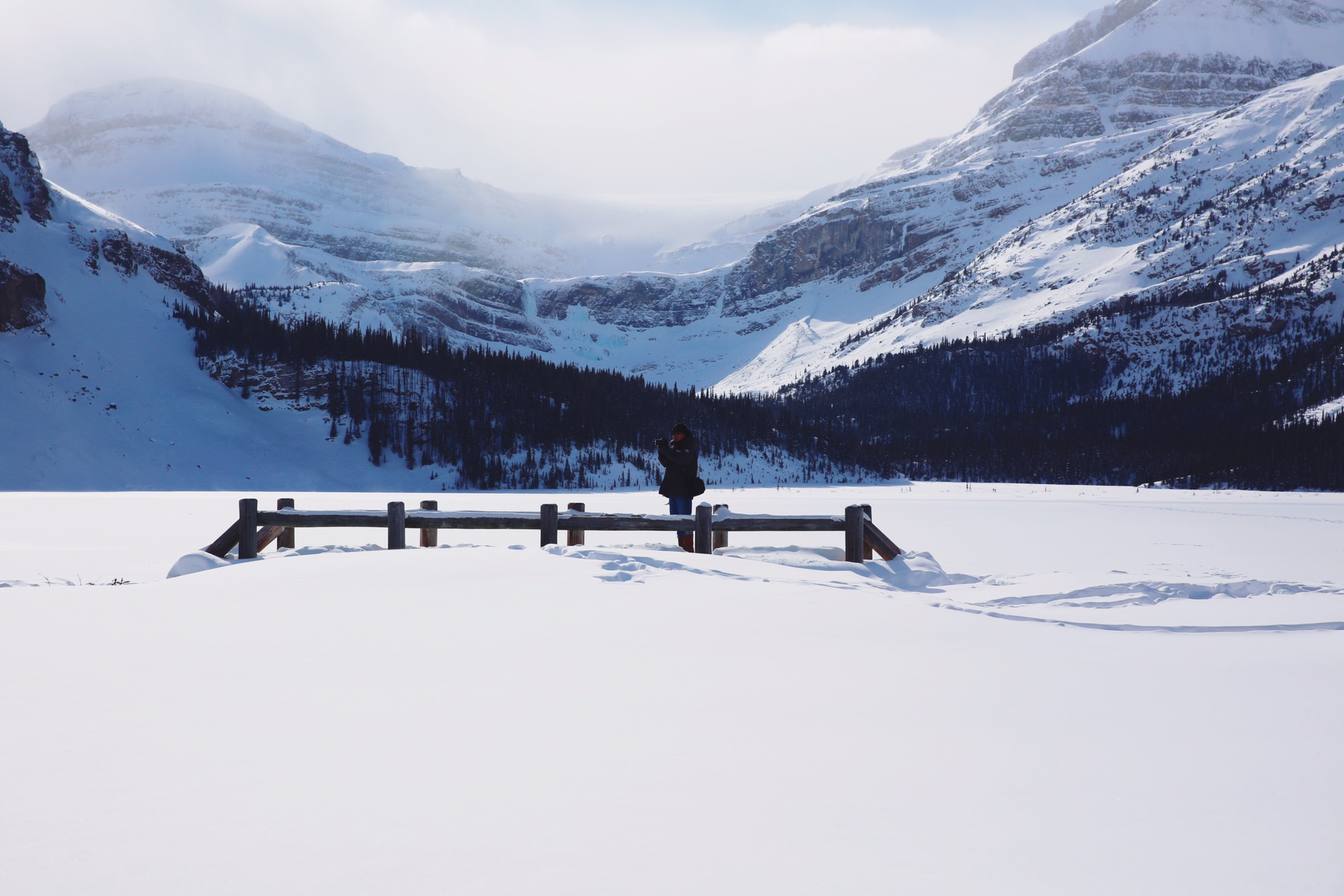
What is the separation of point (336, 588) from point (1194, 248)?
784 ft

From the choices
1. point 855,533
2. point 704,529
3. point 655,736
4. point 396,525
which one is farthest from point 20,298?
point 655,736

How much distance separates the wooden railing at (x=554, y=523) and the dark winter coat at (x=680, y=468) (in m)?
1.09

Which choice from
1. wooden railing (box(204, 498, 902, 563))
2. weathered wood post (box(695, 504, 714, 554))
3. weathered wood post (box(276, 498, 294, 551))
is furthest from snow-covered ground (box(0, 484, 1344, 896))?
weathered wood post (box(276, 498, 294, 551))

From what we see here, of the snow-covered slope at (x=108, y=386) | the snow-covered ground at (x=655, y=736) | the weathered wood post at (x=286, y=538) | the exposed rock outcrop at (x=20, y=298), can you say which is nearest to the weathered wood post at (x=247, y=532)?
the weathered wood post at (x=286, y=538)

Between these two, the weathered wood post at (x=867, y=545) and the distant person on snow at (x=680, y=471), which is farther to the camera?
the distant person on snow at (x=680, y=471)

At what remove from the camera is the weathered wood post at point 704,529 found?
12328 millimetres

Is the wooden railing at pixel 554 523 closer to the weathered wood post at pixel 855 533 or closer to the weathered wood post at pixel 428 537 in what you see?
the weathered wood post at pixel 855 533

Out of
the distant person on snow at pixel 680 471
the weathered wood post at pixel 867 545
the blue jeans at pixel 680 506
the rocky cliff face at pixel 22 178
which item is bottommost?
the weathered wood post at pixel 867 545

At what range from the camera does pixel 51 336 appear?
67.9m

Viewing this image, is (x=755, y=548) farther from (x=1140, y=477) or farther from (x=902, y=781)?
(x=1140, y=477)

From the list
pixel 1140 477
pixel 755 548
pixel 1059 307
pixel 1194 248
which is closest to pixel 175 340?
pixel 755 548

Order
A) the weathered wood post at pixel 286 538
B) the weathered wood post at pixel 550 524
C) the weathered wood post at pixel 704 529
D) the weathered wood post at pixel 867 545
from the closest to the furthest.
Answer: the weathered wood post at pixel 704 529, the weathered wood post at pixel 867 545, the weathered wood post at pixel 550 524, the weathered wood post at pixel 286 538

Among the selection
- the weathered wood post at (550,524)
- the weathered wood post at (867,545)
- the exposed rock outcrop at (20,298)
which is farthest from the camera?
the exposed rock outcrop at (20,298)

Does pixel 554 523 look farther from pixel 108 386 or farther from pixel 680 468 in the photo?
pixel 108 386
